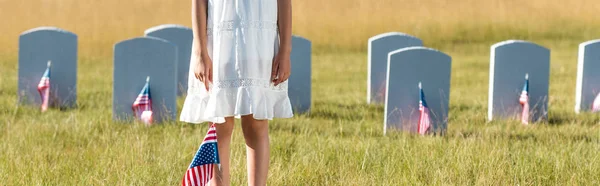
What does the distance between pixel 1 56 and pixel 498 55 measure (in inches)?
383

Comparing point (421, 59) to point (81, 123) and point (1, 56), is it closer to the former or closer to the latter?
point (81, 123)

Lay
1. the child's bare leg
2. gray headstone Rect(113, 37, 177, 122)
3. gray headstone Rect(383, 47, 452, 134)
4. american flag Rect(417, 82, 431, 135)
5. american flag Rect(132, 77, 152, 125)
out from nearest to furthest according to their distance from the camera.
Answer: the child's bare leg → american flag Rect(417, 82, 431, 135) → gray headstone Rect(383, 47, 452, 134) → american flag Rect(132, 77, 152, 125) → gray headstone Rect(113, 37, 177, 122)

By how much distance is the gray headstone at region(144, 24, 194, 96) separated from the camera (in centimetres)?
926

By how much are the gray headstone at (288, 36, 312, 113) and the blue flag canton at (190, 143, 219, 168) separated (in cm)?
436

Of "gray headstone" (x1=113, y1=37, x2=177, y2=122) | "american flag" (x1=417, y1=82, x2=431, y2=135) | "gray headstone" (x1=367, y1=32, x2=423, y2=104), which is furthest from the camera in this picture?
"gray headstone" (x1=367, y1=32, x2=423, y2=104)

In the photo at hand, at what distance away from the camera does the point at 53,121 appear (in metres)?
7.17

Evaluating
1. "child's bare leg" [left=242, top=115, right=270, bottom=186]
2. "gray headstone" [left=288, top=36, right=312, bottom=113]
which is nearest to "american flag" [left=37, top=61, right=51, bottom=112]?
"gray headstone" [left=288, top=36, right=312, bottom=113]

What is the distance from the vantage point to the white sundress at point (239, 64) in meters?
3.83

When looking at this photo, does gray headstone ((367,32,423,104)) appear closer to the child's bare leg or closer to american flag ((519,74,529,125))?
american flag ((519,74,529,125))

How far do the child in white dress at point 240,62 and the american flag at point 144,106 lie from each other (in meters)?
3.28

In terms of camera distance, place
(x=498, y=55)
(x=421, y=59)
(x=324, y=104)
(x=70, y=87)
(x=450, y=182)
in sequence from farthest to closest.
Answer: (x=324, y=104) → (x=70, y=87) → (x=498, y=55) → (x=421, y=59) → (x=450, y=182)

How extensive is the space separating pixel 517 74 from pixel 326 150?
108 inches

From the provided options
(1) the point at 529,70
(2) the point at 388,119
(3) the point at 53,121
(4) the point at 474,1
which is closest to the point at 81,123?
(3) the point at 53,121

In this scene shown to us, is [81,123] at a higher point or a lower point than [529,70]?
lower
